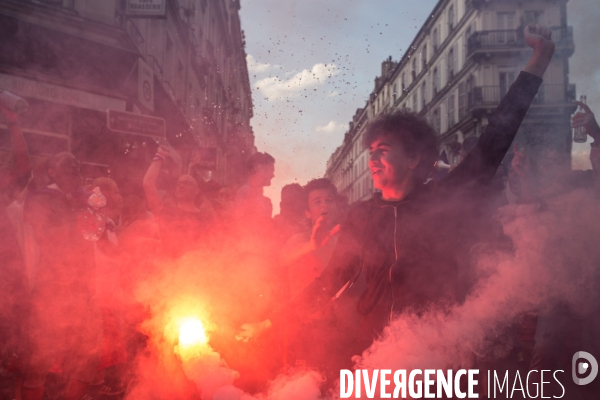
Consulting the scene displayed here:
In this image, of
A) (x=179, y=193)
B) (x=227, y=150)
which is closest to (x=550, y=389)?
(x=179, y=193)

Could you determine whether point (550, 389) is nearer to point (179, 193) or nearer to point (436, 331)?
point (436, 331)

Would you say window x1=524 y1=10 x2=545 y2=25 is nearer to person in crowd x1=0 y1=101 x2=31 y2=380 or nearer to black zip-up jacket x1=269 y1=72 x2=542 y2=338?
black zip-up jacket x1=269 y1=72 x2=542 y2=338

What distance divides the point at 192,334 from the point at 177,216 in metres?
1.79

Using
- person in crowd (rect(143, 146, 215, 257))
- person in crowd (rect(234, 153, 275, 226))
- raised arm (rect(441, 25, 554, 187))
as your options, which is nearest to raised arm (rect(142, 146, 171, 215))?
person in crowd (rect(143, 146, 215, 257))

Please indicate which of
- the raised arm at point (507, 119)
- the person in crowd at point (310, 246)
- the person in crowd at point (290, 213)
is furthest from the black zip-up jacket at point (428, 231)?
the person in crowd at point (290, 213)

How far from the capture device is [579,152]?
2793 millimetres

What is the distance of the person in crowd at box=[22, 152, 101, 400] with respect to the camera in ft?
8.87

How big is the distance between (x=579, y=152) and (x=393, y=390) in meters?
2.13

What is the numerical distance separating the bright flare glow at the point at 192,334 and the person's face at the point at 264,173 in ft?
5.41

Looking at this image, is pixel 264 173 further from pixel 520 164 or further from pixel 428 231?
pixel 428 231

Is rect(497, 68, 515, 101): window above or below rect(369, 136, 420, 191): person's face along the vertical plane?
above

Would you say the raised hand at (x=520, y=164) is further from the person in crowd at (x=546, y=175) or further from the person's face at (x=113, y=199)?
the person's face at (x=113, y=199)

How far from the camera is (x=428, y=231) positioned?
167 cm

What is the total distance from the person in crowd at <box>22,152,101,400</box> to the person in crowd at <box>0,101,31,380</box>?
9 cm
